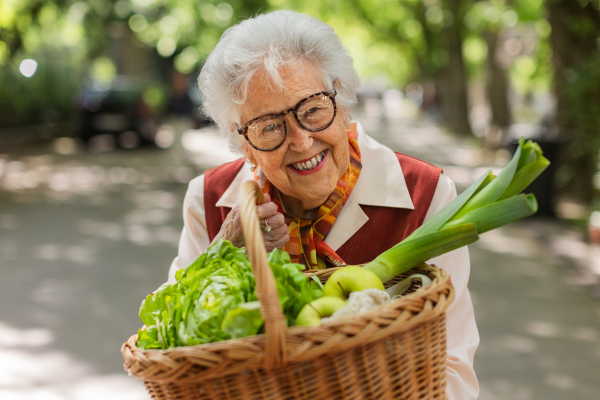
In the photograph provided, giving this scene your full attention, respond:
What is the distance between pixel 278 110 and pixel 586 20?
783 cm

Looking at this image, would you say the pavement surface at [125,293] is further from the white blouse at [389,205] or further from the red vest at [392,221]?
the red vest at [392,221]

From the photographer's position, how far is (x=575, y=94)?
7746mm

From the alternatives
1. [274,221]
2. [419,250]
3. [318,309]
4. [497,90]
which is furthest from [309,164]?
[497,90]

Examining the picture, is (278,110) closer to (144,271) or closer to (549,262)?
(144,271)

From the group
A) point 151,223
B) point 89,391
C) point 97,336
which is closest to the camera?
point 89,391

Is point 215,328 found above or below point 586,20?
below

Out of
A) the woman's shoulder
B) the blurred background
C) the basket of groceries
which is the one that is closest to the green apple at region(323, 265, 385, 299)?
the basket of groceries

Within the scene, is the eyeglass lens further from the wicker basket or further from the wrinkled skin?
the wicker basket

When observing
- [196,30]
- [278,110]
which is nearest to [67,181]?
[278,110]

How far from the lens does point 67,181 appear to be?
36.6ft

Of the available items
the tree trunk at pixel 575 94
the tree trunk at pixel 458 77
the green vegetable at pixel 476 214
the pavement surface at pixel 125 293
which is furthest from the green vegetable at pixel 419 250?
the tree trunk at pixel 458 77

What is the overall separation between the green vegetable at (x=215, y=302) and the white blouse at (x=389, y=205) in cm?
55

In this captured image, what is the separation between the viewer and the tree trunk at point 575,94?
780cm

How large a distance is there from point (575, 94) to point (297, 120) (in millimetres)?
7074
